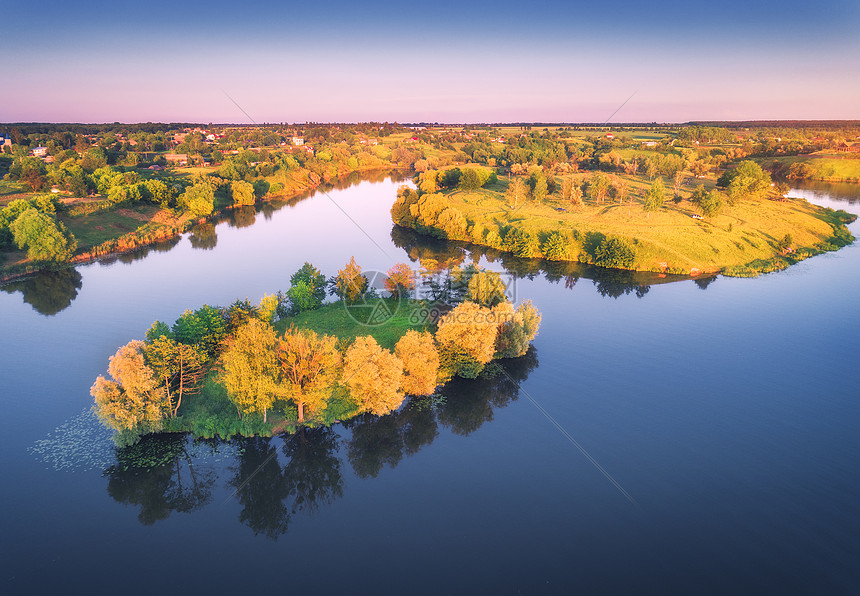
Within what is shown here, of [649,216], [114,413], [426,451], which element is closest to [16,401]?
[114,413]

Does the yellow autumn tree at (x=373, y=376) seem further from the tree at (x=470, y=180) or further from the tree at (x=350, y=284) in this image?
the tree at (x=470, y=180)

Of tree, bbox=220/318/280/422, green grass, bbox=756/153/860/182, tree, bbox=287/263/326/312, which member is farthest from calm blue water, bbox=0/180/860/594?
Answer: green grass, bbox=756/153/860/182

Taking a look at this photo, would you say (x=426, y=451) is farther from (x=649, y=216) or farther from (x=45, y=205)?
(x=45, y=205)

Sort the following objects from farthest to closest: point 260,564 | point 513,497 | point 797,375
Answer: point 797,375
point 513,497
point 260,564

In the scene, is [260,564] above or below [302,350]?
below

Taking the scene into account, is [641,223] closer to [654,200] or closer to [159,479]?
[654,200]

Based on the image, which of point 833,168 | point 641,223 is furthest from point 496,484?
point 833,168

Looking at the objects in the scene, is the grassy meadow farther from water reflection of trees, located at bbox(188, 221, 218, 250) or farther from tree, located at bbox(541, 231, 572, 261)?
water reflection of trees, located at bbox(188, 221, 218, 250)

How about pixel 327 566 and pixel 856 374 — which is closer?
pixel 327 566
